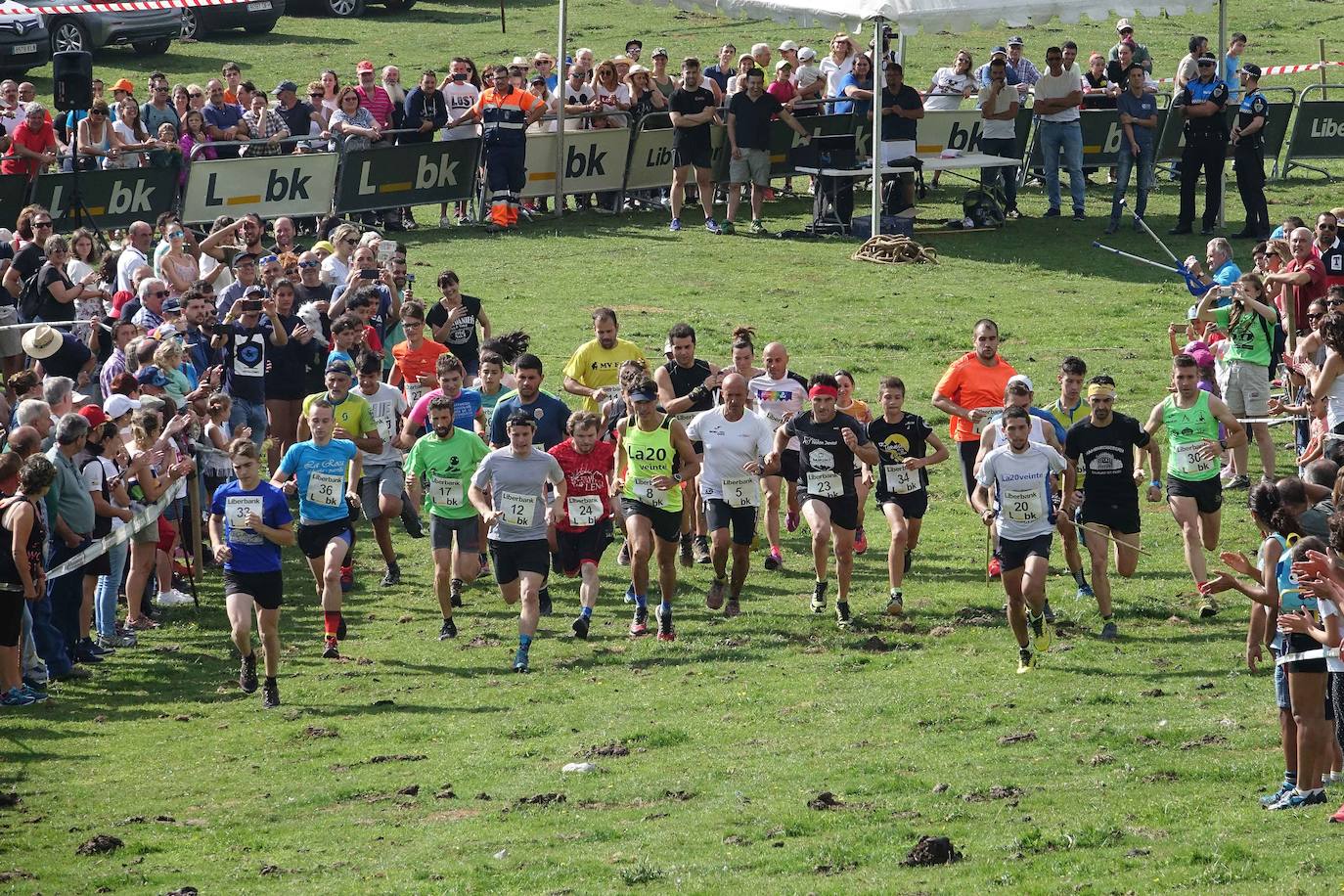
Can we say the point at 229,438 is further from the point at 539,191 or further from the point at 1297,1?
the point at 1297,1

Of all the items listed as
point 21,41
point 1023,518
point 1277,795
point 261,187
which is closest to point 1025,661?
point 1023,518

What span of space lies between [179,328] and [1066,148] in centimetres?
1563

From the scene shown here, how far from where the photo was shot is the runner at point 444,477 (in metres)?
15.6

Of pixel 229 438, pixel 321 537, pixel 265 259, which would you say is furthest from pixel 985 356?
pixel 265 259

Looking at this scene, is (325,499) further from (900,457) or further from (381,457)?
(900,457)

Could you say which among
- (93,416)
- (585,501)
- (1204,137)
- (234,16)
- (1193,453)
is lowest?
(585,501)

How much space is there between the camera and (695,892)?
33.2ft

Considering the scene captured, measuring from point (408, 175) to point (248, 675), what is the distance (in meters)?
14.8

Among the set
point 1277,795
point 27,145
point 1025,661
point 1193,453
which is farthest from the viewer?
point 27,145

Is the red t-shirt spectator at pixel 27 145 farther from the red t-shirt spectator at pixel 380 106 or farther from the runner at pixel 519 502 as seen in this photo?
the runner at pixel 519 502

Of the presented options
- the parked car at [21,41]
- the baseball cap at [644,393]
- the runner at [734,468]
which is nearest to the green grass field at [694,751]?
the runner at [734,468]

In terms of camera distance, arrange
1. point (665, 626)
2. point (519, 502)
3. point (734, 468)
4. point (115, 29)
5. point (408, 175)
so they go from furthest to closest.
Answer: point (115, 29), point (408, 175), point (734, 468), point (665, 626), point (519, 502)

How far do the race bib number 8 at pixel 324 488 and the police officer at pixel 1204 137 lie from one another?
16376 millimetres

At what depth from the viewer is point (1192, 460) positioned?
1557 cm
